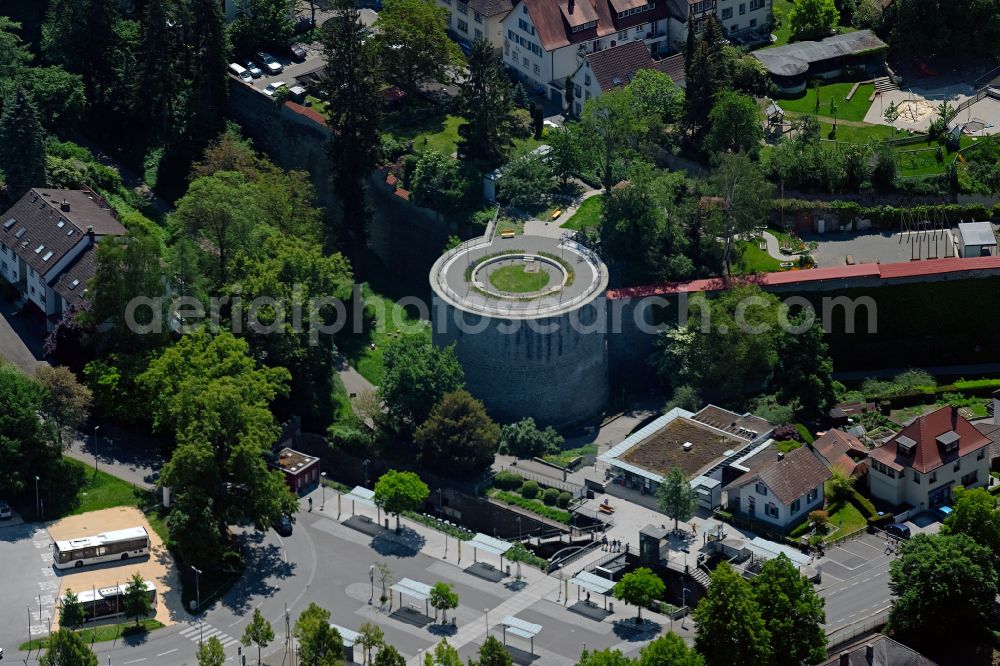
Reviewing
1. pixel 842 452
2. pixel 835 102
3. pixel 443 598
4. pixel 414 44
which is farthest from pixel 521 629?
pixel 835 102

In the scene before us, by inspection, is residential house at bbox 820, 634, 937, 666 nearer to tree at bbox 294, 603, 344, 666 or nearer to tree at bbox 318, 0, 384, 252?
tree at bbox 294, 603, 344, 666

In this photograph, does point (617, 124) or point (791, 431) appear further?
point (617, 124)

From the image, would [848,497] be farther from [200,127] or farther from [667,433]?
[200,127]

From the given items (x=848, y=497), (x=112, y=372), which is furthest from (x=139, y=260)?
(x=848, y=497)

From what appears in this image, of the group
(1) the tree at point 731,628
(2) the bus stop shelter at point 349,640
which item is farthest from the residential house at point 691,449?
(2) the bus stop shelter at point 349,640

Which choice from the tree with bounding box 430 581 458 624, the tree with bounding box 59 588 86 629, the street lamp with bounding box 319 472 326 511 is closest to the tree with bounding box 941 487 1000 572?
the tree with bounding box 430 581 458 624

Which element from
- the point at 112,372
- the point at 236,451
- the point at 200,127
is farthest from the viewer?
the point at 200,127
